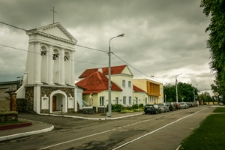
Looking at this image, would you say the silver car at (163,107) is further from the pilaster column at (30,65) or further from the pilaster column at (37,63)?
the pilaster column at (30,65)

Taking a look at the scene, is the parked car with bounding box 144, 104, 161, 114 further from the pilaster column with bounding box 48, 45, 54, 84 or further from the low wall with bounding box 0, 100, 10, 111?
the low wall with bounding box 0, 100, 10, 111

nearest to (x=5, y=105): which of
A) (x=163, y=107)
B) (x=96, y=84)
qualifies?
(x=96, y=84)

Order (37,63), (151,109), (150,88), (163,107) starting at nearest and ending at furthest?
1. (37,63)
2. (151,109)
3. (163,107)
4. (150,88)

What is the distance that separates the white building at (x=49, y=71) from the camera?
27703mm

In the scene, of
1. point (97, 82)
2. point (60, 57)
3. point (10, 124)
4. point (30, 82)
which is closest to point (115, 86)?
point (97, 82)

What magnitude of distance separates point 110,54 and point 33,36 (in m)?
9.39

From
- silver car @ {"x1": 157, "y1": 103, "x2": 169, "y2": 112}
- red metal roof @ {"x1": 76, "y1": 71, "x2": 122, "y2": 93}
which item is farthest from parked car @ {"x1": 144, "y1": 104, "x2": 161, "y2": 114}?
red metal roof @ {"x1": 76, "y1": 71, "x2": 122, "y2": 93}

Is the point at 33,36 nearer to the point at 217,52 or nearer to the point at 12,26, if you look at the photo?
the point at 12,26

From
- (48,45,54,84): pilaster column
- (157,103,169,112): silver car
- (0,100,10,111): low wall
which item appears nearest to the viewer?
(0,100,10,111): low wall

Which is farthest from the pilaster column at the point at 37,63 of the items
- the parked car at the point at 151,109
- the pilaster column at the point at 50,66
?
the parked car at the point at 151,109

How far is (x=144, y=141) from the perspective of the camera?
1127 cm

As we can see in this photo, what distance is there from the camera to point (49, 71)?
96.4 ft

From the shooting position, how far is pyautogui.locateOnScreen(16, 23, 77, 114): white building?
27.7 meters

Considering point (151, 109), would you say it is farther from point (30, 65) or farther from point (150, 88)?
point (150, 88)
